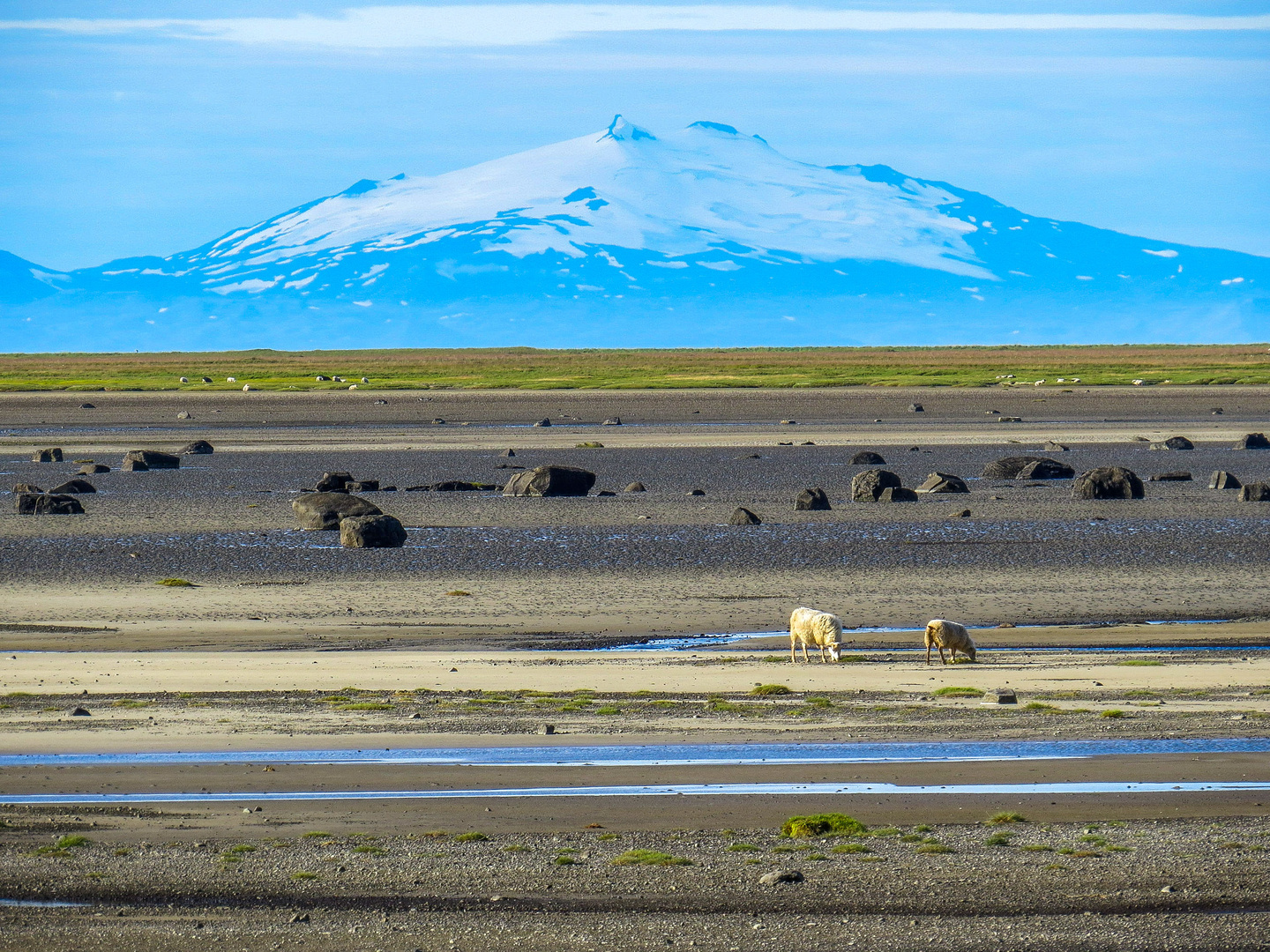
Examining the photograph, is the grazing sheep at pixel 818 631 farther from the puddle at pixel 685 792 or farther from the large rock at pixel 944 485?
the large rock at pixel 944 485

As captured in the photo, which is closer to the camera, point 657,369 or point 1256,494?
point 1256,494

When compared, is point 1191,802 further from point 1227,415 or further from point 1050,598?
point 1227,415

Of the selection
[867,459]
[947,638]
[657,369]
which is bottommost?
[947,638]

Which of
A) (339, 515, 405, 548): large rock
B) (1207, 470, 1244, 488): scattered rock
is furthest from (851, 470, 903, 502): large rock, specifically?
(339, 515, 405, 548): large rock

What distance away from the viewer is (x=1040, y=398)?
72.9 m

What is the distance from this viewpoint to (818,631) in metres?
13.5

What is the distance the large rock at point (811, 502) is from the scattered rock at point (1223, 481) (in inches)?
333

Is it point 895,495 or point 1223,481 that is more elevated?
point 1223,481

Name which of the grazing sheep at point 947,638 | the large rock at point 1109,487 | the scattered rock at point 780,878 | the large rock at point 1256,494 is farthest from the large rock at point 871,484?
the scattered rock at point 780,878

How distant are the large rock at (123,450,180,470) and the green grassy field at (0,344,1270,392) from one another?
47.7 m

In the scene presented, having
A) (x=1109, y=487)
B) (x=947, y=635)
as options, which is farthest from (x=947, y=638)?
(x=1109, y=487)

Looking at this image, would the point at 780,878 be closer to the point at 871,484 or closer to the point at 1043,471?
the point at 871,484

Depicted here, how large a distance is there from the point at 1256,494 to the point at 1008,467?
21.2 feet

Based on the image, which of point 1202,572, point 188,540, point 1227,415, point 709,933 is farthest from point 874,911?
point 1227,415
